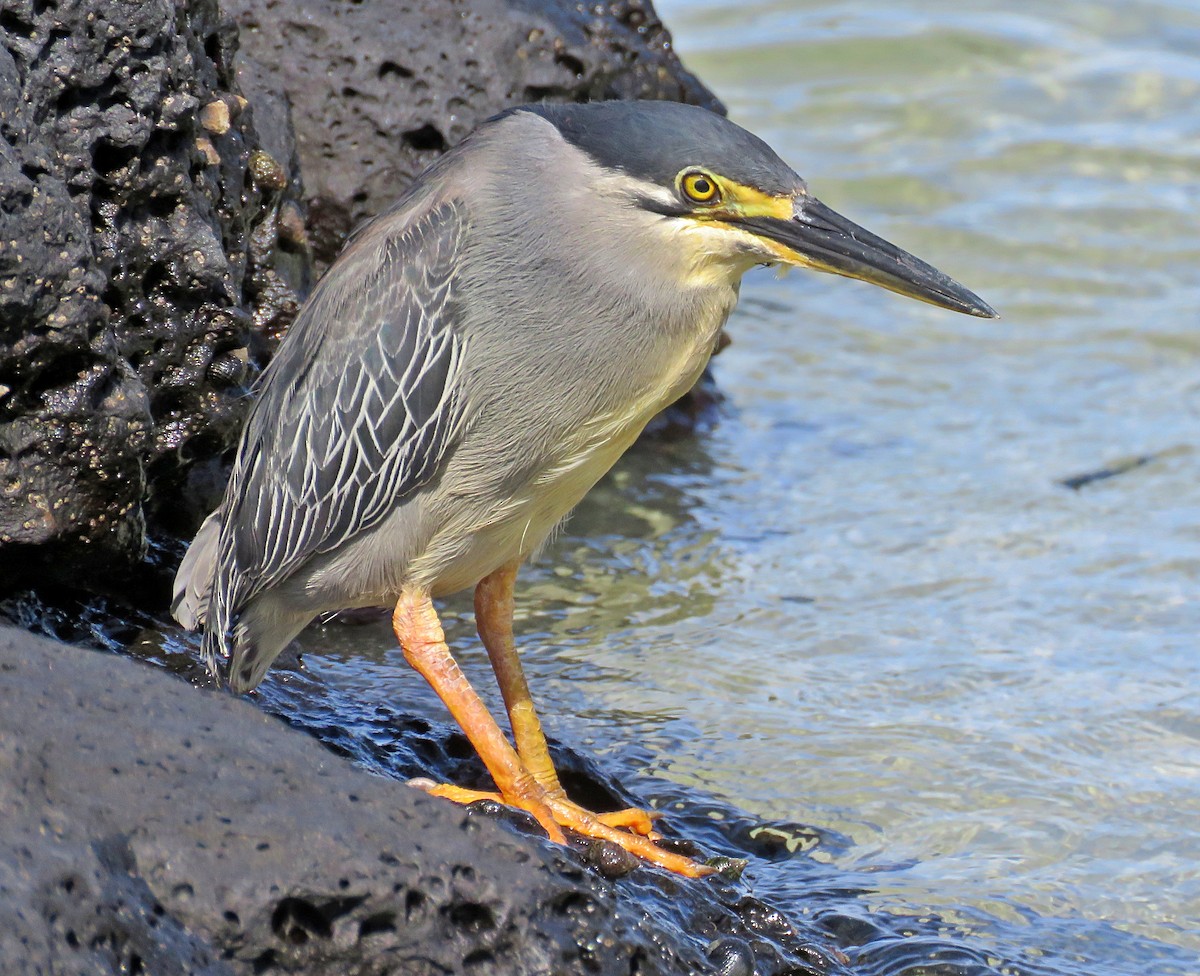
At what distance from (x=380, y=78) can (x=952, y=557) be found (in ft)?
9.71

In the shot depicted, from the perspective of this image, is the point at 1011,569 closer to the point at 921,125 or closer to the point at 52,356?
the point at 52,356

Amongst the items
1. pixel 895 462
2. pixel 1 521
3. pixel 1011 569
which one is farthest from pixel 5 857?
pixel 895 462

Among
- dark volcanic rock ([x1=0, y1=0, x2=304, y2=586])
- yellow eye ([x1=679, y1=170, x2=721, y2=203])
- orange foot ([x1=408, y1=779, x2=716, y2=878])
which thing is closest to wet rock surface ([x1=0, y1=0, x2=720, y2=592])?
dark volcanic rock ([x1=0, y1=0, x2=304, y2=586])

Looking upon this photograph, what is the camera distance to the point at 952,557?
6398 millimetres

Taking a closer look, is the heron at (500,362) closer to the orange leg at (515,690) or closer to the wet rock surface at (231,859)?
the orange leg at (515,690)

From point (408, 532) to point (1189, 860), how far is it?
7.63ft

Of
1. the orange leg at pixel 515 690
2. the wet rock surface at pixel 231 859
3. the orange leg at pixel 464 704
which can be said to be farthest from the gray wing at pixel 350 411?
the wet rock surface at pixel 231 859

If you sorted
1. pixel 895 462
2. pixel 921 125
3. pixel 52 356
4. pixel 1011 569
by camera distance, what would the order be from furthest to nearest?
1. pixel 921 125
2. pixel 895 462
3. pixel 1011 569
4. pixel 52 356

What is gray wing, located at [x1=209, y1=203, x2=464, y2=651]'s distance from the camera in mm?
4055

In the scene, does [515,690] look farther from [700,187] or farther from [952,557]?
[952,557]

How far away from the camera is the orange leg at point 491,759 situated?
3.83 metres

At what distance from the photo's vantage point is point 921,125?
1118 centimetres

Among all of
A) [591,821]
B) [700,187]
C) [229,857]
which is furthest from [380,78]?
[229,857]

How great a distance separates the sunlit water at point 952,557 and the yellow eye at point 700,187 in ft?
5.73
